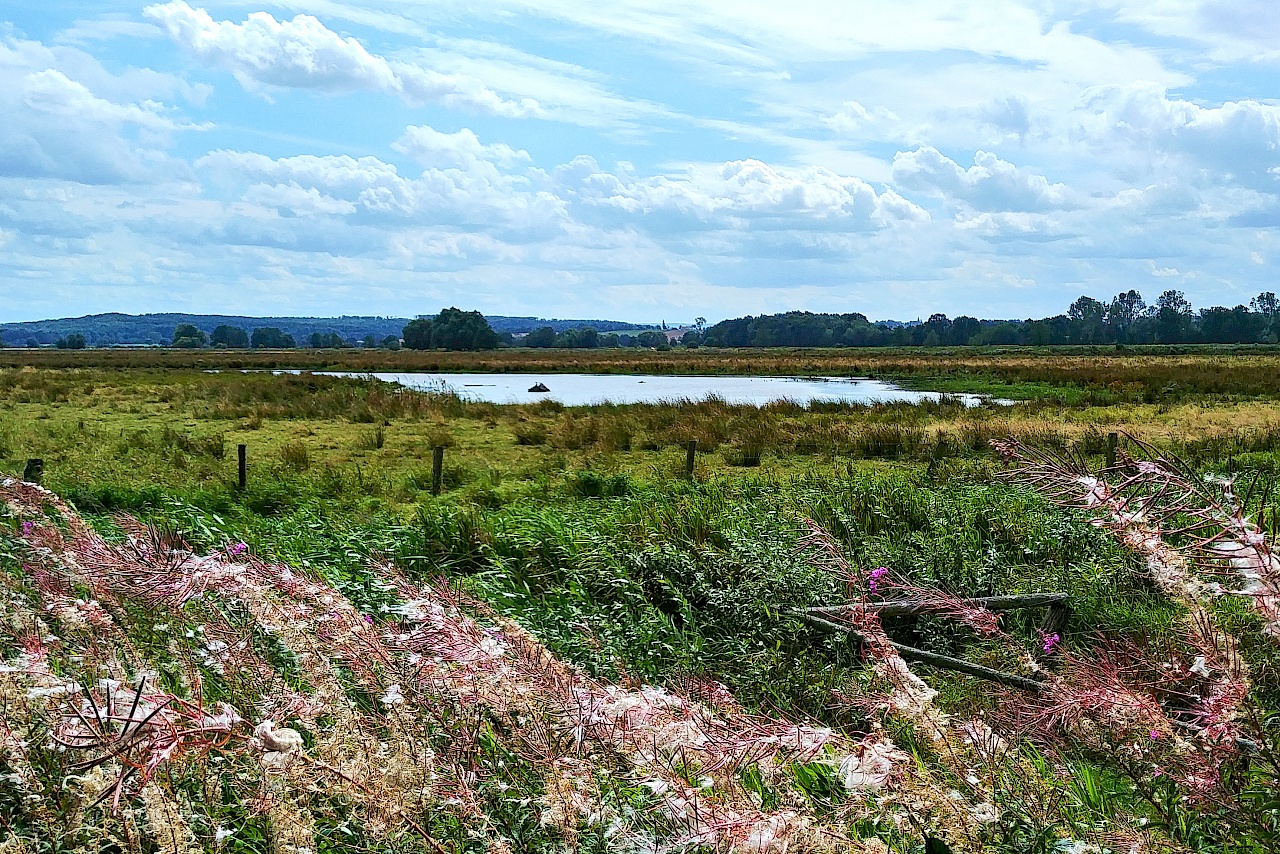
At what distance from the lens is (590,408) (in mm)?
29000

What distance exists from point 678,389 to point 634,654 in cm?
4040

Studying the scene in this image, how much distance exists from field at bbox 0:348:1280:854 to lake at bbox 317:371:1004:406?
18808 mm

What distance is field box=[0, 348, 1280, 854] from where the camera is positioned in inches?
67.8

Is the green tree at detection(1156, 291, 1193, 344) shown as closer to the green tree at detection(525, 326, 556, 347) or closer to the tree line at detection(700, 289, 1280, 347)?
the tree line at detection(700, 289, 1280, 347)

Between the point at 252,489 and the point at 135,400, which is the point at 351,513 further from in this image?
the point at 135,400

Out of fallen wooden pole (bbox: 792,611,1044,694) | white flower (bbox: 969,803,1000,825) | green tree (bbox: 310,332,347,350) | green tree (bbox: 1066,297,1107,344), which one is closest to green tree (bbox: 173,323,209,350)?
green tree (bbox: 310,332,347,350)

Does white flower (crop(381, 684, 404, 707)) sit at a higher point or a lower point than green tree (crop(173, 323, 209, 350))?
lower

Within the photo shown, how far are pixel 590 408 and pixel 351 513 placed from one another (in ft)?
60.1

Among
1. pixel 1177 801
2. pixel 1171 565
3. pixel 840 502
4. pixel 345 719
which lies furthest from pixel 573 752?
pixel 840 502

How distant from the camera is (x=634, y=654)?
646 centimetres

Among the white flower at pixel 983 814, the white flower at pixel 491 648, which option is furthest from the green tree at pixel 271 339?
the white flower at pixel 983 814

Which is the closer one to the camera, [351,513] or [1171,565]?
[1171,565]

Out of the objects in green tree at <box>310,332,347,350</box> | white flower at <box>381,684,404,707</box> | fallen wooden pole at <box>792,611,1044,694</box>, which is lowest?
fallen wooden pole at <box>792,611,1044,694</box>

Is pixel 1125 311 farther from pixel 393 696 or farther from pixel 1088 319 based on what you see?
pixel 393 696
